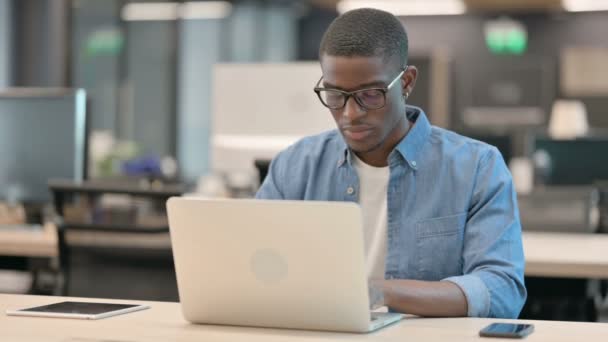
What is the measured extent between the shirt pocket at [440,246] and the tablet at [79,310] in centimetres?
61

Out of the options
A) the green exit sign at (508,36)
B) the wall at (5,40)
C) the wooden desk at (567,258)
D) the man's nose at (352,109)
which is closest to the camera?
the man's nose at (352,109)

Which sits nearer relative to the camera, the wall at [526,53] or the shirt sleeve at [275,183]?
the shirt sleeve at [275,183]

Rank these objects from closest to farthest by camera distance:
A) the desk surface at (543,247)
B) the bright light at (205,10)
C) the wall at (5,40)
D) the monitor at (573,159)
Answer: the desk surface at (543,247) < the monitor at (573,159) < the wall at (5,40) < the bright light at (205,10)

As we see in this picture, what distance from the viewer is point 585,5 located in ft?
37.1

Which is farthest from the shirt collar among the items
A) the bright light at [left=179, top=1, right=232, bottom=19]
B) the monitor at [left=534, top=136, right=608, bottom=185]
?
the bright light at [left=179, top=1, right=232, bottom=19]

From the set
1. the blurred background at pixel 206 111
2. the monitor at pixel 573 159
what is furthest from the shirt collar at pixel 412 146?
the monitor at pixel 573 159

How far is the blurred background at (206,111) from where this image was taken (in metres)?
3.14

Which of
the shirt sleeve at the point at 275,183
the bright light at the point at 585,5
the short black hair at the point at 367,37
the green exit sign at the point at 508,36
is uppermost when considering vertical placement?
the bright light at the point at 585,5

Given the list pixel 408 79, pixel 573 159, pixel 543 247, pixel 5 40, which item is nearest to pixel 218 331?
pixel 408 79

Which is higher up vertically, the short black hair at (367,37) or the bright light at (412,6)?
the bright light at (412,6)

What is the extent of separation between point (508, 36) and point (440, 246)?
10115mm

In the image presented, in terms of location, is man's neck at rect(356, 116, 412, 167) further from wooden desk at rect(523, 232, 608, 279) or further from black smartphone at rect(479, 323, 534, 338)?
wooden desk at rect(523, 232, 608, 279)

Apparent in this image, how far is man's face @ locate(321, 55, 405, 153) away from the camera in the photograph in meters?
2.11

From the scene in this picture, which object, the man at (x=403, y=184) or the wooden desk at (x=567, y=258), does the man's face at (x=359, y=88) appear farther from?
the wooden desk at (x=567, y=258)
